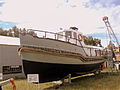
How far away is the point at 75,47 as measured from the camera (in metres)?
10.2

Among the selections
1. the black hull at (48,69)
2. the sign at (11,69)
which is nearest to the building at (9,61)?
the sign at (11,69)

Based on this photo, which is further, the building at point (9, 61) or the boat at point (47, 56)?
the building at point (9, 61)

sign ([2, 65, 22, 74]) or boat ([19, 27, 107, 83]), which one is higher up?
boat ([19, 27, 107, 83])

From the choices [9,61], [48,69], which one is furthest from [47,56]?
[9,61]

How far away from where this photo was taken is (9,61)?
1599cm

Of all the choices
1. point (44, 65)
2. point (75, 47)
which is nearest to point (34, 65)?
point (44, 65)

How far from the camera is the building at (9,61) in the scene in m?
15.4

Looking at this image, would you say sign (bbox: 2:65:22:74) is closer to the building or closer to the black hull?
the building

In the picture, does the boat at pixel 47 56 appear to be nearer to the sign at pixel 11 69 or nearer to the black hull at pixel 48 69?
the black hull at pixel 48 69

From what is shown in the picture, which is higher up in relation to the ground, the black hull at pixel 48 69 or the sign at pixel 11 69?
the black hull at pixel 48 69

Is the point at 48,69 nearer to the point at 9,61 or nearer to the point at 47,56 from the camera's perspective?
the point at 47,56

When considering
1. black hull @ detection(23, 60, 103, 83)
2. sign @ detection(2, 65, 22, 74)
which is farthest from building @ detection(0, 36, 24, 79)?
black hull @ detection(23, 60, 103, 83)

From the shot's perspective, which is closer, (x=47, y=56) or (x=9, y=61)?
(x=47, y=56)

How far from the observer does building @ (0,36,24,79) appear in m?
15.4
